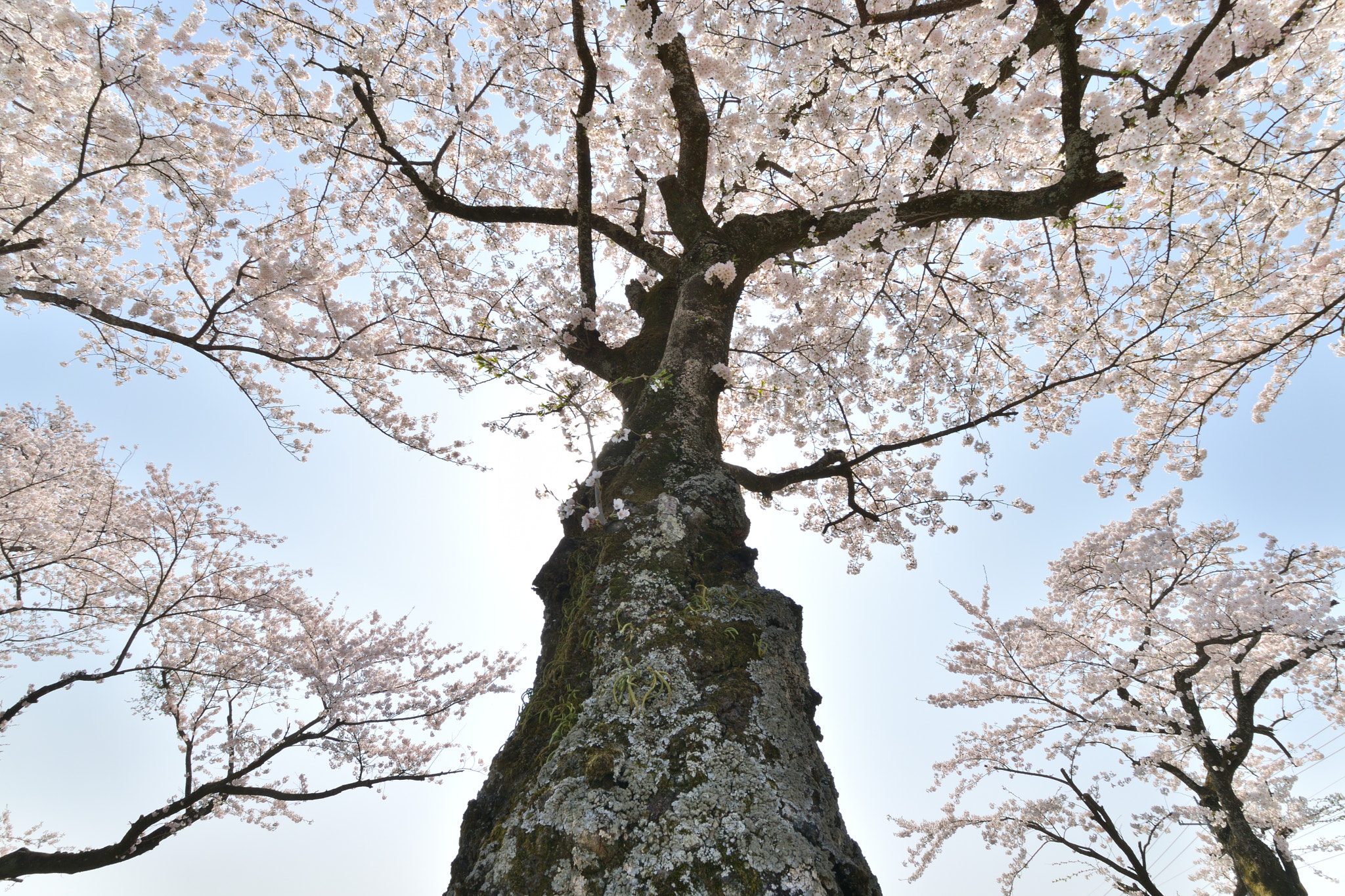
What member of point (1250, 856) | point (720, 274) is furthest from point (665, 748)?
point (1250, 856)

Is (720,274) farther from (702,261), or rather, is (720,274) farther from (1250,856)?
(1250,856)

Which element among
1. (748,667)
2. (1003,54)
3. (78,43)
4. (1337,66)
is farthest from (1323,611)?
(78,43)

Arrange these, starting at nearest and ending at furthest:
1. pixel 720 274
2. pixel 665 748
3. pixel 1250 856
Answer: pixel 665 748 < pixel 720 274 < pixel 1250 856

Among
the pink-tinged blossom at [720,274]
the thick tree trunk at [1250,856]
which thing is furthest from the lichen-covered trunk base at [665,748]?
the thick tree trunk at [1250,856]

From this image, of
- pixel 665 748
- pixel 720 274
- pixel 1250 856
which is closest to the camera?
pixel 665 748

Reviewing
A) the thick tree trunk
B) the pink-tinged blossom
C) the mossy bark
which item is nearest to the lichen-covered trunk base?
the mossy bark

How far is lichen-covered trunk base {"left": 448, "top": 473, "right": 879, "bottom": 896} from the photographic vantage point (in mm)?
1162

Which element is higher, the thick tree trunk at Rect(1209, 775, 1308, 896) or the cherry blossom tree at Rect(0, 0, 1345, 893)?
the cherry blossom tree at Rect(0, 0, 1345, 893)

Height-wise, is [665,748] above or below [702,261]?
below

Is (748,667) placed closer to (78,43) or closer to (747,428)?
(78,43)

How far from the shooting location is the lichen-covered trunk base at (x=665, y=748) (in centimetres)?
116

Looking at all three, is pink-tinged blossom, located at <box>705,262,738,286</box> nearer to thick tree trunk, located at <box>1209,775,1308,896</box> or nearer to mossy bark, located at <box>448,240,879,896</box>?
mossy bark, located at <box>448,240,879,896</box>

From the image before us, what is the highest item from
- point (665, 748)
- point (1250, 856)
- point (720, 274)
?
point (720, 274)

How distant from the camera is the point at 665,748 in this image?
55.1 inches
